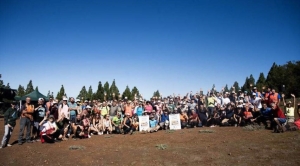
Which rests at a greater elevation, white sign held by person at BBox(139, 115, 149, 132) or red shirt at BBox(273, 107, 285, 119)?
red shirt at BBox(273, 107, 285, 119)

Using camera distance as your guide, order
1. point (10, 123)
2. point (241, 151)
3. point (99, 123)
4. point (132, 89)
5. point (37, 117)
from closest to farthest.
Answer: point (241, 151) → point (10, 123) → point (37, 117) → point (99, 123) → point (132, 89)

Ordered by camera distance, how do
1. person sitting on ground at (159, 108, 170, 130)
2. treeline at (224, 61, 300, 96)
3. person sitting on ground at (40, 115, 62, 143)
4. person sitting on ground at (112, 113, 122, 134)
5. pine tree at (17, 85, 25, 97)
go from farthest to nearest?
1. pine tree at (17, 85, 25, 97)
2. treeline at (224, 61, 300, 96)
3. person sitting on ground at (159, 108, 170, 130)
4. person sitting on ground at (112, 113, 122, 134)
5. person sitting on ground at (40, 115, 62, 143)

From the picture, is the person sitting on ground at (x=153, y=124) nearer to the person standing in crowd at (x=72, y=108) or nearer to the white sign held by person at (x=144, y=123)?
the white sign held by person at (x=144, y=123)

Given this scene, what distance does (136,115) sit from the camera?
51.1 ft

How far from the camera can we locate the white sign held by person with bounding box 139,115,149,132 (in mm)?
14492

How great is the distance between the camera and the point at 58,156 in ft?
27.1

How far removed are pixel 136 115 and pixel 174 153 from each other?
25.1 ft

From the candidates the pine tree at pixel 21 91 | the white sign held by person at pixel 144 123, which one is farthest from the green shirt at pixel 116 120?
the pine tree at pixel 21 91

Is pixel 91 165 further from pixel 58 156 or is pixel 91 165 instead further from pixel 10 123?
pixel 10 123

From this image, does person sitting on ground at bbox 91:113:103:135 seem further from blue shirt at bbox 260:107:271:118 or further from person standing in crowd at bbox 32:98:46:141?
blue shirt at bbox 260:107:271:118

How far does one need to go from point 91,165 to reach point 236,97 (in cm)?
1341

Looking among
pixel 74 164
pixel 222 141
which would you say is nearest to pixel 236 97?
pixel 222 141

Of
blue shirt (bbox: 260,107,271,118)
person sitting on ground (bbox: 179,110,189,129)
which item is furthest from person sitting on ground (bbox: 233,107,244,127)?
person sitting on ground (bbox: 179,110,189,129)

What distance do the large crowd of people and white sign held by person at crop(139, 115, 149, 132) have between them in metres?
0.33
